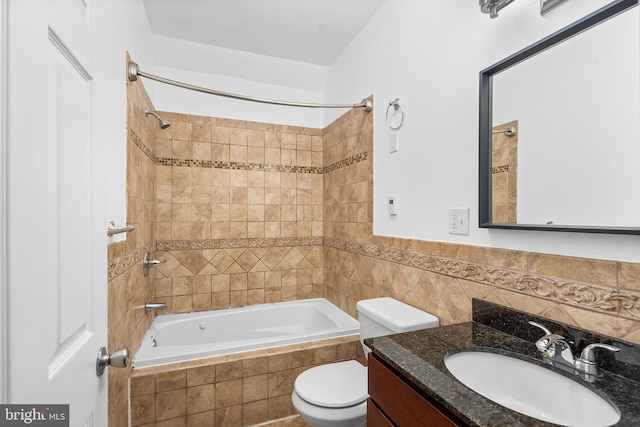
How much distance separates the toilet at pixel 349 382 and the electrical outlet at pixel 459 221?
47 centimetres

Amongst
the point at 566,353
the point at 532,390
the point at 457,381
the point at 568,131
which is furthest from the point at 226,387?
the point at 568,131

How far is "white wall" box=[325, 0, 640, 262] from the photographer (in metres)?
1.13

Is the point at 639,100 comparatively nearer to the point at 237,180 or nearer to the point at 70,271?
the point at 70,271

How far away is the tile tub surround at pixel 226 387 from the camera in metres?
1.77

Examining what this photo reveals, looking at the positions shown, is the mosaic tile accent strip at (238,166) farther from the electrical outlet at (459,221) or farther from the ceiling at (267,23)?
the electrical outlet at (459,221)

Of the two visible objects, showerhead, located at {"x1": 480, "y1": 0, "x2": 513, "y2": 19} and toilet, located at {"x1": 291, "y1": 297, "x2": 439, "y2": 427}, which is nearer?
showerhead, located at {"x1": 480, "y1": 0, "x2": 513, "y2": 19}

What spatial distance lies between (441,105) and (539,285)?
973 mm

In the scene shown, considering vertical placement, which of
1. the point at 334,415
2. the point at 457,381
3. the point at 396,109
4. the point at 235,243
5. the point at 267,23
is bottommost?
the point at 334,415

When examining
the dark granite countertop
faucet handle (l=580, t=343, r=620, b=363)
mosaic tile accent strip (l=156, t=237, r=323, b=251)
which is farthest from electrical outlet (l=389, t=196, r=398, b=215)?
mosaic tile accent strip (l=156, t=237, r=323, b=251)

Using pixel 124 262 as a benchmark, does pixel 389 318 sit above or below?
below

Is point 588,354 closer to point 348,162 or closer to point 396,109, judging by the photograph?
point 396,109

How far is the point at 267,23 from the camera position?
2338 mm

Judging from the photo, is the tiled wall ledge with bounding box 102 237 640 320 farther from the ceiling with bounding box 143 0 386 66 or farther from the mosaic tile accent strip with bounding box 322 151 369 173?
the ceiling with bounding box 143 0 386 66

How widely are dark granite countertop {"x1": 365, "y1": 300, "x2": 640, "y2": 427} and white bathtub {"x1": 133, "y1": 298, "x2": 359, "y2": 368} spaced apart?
1.14 metres
